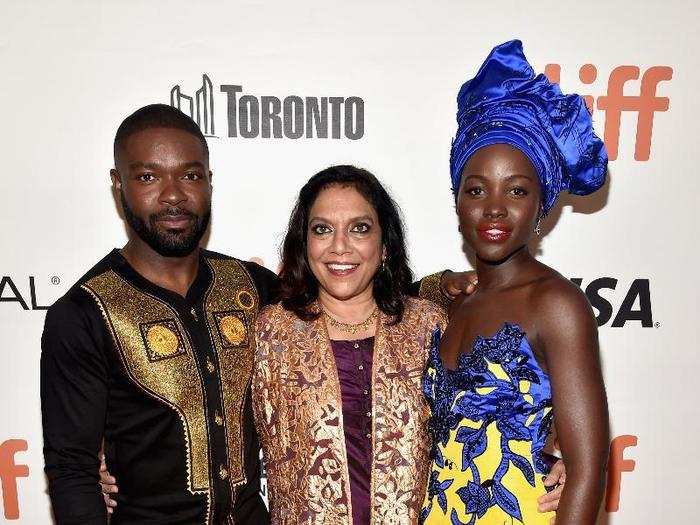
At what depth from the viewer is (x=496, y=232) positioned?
5.10 ft

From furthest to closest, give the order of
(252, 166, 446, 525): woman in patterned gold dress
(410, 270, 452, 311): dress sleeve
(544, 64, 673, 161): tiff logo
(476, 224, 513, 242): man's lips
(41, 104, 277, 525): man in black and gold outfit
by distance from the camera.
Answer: (544, 64, 673, 161): tiff logo < (410, 270, 452, 311): dress sleeve < (252, 166, 446, 525): woman in patterned gold dress < (41, 104, 277, 525): man in black and gold outfit < (476, 224, 513, 242): man's lips

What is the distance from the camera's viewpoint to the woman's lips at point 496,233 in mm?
1551

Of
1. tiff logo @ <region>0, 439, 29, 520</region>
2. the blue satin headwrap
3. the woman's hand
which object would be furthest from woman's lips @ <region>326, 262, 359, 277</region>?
tiff logo @ <region>0, 439, 29, 520</region>

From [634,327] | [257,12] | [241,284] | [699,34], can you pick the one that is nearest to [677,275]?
[634,327]

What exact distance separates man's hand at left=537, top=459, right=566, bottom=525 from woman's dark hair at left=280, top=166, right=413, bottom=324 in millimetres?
632

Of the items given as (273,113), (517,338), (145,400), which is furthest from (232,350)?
(273,113)

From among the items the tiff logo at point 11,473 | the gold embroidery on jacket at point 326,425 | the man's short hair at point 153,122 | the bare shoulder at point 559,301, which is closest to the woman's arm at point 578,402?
the bare shoulder at point 559,301

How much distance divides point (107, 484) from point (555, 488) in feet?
4.25

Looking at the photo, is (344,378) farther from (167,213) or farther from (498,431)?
(167,213)

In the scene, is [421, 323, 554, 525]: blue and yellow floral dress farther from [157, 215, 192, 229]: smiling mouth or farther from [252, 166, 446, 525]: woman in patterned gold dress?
[157, 215, 192, 229]: smiling mouth

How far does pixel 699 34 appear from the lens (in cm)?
271

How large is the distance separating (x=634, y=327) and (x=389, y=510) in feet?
5.56

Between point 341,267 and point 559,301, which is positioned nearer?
point 559,301

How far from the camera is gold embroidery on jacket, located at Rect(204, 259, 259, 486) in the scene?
1795 mm
